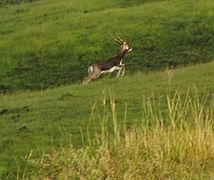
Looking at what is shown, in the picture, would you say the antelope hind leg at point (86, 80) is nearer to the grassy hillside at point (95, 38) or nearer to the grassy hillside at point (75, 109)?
the grassy hillside at point (75, 109)

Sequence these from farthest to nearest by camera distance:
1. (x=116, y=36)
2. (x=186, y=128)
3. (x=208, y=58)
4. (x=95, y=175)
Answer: (x=116, y=36), (x=208, y=58), (x=186, y=128), (x=95, y=175)

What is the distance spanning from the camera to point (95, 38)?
3108 centimetres

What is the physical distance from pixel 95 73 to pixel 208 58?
4.44m

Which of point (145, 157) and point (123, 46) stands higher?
point (145, 157)

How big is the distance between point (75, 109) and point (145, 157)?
6.60m

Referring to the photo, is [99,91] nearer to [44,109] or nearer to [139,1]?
[44,109]

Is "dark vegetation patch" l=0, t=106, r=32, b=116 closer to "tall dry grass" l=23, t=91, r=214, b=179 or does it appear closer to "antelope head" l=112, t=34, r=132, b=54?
"tall dry grass" l=23, t=91, r=214, b=179

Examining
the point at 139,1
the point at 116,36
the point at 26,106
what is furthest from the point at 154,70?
the point at 139,1

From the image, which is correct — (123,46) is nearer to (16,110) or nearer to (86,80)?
(86,80)

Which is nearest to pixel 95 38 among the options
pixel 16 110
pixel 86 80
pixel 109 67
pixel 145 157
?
pixel 109 67

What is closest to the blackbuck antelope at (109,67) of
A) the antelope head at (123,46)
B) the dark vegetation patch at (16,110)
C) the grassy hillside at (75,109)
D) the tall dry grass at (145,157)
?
the antelope head at (123,46)

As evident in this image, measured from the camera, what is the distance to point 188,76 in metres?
21.7

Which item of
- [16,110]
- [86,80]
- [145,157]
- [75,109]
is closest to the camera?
[145,157]

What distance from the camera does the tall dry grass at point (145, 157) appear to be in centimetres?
1079
